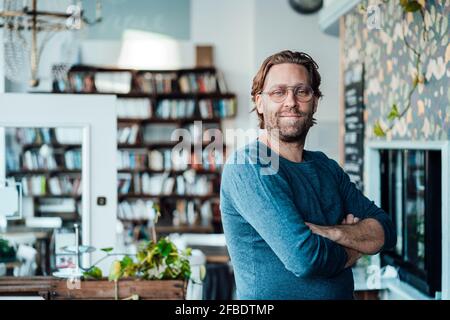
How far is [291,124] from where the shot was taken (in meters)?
1.54

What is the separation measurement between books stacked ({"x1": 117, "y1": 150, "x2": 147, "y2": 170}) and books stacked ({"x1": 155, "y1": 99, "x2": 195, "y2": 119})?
44 centimetres

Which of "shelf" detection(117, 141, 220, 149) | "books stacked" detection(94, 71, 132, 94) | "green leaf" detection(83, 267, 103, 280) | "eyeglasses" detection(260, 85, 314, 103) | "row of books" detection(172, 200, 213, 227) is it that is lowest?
"row of books" detection(172, 200, 213, 227)

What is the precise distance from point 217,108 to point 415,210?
3954 millimetres

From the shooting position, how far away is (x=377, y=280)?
3174 mm

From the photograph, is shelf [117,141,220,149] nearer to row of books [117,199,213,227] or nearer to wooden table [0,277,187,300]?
row of books [117,199,213,227]

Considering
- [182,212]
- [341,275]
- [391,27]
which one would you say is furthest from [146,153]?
[341,275]

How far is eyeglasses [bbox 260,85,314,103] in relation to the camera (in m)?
1.54

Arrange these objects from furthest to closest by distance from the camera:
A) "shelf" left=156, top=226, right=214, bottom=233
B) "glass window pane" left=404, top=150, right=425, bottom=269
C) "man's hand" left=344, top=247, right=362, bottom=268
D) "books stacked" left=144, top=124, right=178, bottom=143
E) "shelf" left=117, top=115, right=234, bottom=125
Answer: "books stacked" left=144, top=124, right=178, bottom=143, "shelf" left=117, top=115, right=234, bottom=125, "shelf" left=156, top=226, right=214, bottom=233, "glass window pane" left=404, top=150, right=425, bottom=269, "man's hand" left=344, top=247, right=362, bottom=268

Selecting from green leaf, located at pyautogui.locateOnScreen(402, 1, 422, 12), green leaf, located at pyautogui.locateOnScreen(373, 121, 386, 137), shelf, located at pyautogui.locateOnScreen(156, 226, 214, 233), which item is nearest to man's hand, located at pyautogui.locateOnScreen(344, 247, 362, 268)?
green leaf, located at pyautogui.locateOnScreen(402, 1, 422, 12)

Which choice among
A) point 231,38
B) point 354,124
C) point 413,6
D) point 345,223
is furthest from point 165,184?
point 345,223

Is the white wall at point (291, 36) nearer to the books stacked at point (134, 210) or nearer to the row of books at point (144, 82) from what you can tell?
the row of books at point (144, 82)

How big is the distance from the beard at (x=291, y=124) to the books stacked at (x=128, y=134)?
5447 mm

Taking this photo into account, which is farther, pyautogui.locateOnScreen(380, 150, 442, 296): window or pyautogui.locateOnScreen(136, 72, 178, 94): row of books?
pyautogui.locateOnScreen(136, 72, 178, 94): row of books
